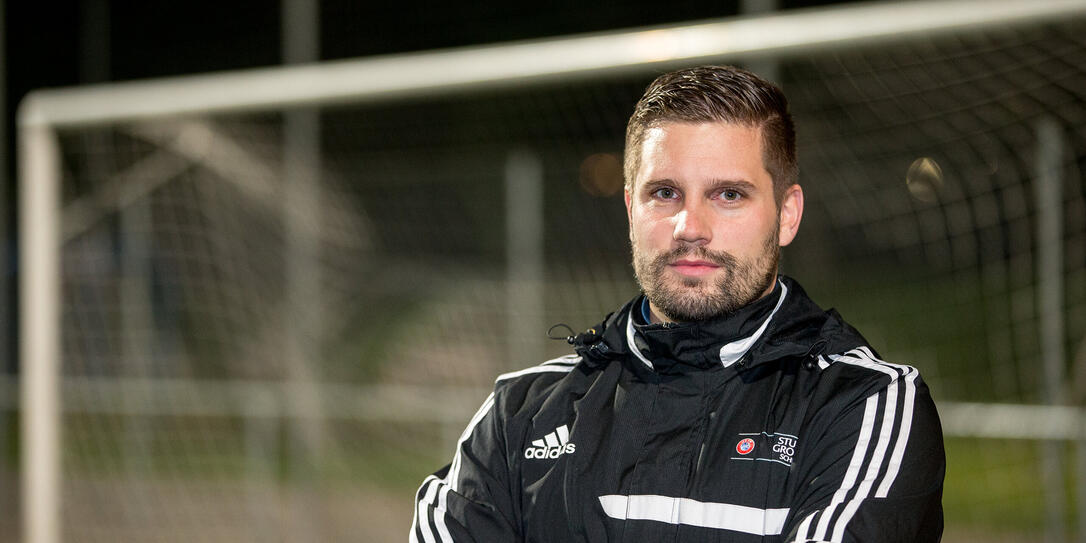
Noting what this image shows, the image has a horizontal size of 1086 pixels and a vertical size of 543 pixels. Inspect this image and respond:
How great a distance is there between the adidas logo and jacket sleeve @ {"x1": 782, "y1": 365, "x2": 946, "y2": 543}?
390 millimetres

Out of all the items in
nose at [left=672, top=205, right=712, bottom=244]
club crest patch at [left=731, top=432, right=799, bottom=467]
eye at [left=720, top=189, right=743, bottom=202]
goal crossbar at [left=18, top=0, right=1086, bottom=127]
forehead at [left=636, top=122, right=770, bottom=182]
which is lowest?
club crest patch at [left=731, top=432, right=799, bottom=467]

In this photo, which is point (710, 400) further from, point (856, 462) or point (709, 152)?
point (709, 152)

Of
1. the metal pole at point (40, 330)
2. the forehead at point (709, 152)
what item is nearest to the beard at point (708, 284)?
the forehead at point (709, 152)

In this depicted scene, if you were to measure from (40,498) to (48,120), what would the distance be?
4.58ft

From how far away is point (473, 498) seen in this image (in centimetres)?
181

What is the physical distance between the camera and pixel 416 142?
9094 millimetres

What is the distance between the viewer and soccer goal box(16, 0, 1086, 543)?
3.83 metres

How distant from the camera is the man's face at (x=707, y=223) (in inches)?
66.9

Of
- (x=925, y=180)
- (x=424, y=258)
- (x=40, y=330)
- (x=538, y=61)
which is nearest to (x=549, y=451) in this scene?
(x=538, y=61)

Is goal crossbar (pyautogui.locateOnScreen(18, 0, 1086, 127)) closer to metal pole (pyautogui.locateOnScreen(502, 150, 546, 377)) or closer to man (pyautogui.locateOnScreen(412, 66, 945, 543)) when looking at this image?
man (pyautogui.locateOnScreen(412, 66, 945, 543))

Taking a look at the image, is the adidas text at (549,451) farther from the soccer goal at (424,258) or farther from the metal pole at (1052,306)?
the metal pole at (1052,306)

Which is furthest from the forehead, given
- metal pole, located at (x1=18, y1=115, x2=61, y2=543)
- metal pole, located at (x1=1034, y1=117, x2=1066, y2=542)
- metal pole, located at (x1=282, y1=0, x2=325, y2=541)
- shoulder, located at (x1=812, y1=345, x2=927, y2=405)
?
metal pole, located at (x1=282, y1=0, x2=325, y2=541)

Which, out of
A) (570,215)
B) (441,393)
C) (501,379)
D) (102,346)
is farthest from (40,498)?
(570,215)

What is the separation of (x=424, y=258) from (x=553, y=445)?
20.5ft
